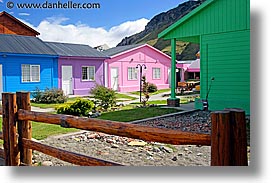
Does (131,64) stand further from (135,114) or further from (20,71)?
(20,71)

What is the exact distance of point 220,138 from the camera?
1840 millimetres

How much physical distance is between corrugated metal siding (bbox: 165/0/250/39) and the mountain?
0.09m

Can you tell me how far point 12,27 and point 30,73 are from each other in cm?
42

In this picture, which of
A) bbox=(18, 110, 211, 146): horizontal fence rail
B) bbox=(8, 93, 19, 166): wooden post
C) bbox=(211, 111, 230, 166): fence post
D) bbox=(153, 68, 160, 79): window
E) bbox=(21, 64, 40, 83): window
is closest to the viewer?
bbox=(211, 111, 230, 166): fence post

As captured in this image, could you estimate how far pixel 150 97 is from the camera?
298 cm

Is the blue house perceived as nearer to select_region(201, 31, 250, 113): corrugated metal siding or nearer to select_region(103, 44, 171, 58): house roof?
select_region(103, 44, 171, 58): house roof

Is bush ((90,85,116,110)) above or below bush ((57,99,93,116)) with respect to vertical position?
above

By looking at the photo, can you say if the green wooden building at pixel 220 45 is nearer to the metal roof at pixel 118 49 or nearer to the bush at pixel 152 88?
the bush at pixel 152 88

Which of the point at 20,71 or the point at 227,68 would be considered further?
the point at 227,68

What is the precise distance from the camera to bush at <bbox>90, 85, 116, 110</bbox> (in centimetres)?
288

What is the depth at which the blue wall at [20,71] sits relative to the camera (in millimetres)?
2641

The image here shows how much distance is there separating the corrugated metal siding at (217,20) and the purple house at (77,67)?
717mm

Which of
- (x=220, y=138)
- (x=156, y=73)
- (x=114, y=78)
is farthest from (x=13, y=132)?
(x=220, y=138)

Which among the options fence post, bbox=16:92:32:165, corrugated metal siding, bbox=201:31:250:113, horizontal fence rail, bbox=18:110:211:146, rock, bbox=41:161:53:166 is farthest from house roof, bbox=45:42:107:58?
corrugated metal siding, bbox=201:31:250:113
